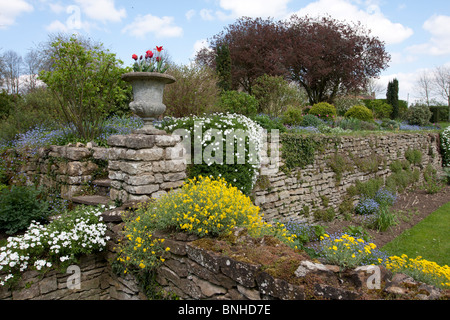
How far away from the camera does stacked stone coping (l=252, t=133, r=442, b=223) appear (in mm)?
6168

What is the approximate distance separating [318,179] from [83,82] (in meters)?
5.56

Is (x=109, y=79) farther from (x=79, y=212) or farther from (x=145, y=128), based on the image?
(x=79, y=212)

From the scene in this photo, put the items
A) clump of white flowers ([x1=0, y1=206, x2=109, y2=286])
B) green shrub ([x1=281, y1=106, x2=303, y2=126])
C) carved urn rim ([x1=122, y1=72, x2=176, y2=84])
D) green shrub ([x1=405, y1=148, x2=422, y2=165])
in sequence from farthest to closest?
green shrub ([x1=405, y1=148, x2=422, y2=165]) < green shrub ([x1=281, y1=106, x2=303, y2=126]) < carved urn rim ([x1=122, y1=72, x2=176, y2=84]) < clump of white flowers ([x1=0, y1=206, x2=109, y2=286])

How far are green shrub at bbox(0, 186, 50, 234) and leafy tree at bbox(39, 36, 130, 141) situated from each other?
1.52m

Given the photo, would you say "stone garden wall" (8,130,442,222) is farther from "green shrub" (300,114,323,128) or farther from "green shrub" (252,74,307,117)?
"green shrub" (252,74,307,117)

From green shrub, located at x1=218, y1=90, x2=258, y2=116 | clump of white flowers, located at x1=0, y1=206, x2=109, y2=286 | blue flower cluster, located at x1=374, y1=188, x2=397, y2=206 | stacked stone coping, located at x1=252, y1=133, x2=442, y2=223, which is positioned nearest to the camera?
clump of white flowers, located at x1=0, y1=206, x2=109, y2=286

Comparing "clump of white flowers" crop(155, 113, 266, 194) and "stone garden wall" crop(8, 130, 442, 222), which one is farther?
"clump of white flowers" crop(155, 113, 266, 194)

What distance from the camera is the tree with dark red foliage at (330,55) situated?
61.4 feet

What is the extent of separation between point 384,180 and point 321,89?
12.9 metres

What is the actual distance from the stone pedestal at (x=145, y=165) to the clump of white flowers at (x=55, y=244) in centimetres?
56

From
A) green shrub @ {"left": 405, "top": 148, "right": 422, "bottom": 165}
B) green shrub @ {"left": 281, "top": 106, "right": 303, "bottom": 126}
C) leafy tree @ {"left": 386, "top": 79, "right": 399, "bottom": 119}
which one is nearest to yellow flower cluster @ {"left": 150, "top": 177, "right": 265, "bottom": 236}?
green shrub @ {"left": 281, "top": 106, "right": 303, "bottom": 126}

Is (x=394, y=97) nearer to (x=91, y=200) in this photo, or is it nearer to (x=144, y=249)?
(x=91, y=200)

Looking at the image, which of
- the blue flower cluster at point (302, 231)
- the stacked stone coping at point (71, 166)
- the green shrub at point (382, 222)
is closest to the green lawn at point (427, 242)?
the green shrub at point (382, 222)

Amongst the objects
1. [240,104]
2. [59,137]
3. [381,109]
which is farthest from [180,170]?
[381,109]
